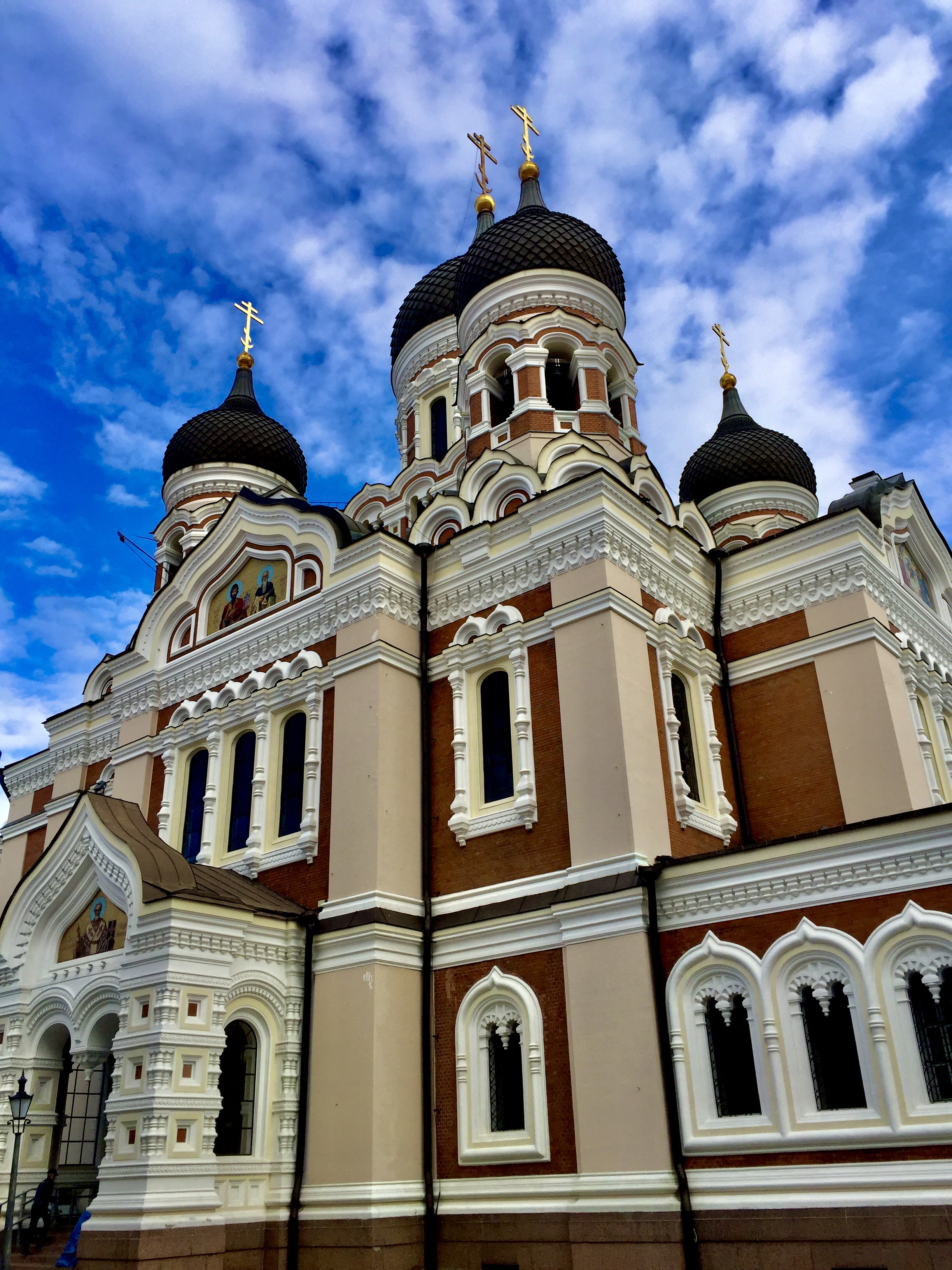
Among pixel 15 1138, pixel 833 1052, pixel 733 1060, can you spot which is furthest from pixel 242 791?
pixel 833 1052

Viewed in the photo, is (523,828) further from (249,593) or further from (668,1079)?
(249,593)

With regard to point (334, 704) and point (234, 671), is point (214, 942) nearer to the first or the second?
point (334, 704)

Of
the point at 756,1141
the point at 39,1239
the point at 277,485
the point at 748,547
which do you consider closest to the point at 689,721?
the point at 748,547

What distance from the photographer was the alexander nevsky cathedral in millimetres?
8320

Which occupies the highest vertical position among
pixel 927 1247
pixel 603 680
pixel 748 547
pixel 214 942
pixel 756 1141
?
pixel 748 547

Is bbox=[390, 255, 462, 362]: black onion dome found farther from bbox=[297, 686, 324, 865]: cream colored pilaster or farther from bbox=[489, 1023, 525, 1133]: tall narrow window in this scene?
bbox=[489, 1023, 525, 1133]: tall narrow window

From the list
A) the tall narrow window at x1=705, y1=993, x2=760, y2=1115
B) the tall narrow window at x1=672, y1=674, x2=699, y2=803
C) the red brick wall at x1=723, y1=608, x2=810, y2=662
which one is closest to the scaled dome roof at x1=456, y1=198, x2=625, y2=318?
the red brick wall at x1=723, y1=608, x2=810, y2=662

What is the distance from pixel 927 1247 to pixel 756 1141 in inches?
51.5

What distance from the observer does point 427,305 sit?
2006cm

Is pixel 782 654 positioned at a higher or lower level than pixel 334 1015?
higher

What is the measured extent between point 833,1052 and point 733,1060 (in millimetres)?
823

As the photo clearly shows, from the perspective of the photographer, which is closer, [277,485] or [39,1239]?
[39,1239]

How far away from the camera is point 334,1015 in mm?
10523

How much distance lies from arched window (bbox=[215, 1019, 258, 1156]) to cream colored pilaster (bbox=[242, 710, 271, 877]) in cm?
197
